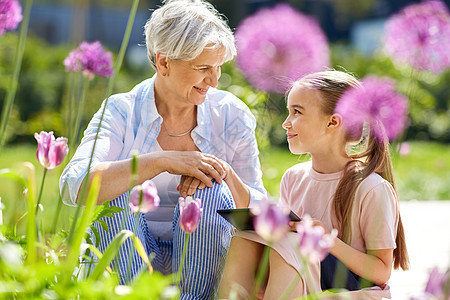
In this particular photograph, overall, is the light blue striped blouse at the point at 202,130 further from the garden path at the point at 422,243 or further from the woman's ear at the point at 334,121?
the garden path at the point at 422,243

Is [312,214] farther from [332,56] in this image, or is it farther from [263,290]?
[332,56]

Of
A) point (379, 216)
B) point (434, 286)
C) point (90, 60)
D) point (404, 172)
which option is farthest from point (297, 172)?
point (404, 172)

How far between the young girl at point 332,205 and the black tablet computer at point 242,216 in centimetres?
6

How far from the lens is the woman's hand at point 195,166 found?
6.51ft

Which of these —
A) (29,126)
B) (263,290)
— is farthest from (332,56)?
(263,290)

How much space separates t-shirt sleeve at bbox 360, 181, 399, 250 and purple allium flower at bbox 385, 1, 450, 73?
0.76m

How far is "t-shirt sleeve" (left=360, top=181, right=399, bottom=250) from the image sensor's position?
1.87 meters

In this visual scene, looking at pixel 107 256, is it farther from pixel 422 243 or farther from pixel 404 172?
pixel 404 172

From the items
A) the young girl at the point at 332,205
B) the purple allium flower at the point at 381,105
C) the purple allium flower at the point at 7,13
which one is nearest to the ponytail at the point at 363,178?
the young girl at the point at 332,205

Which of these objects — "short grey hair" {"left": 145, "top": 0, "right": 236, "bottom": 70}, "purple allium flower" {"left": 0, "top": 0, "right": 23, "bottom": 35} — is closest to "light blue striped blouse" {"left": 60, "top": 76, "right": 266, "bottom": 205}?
"short grey hair" {"left": 145, "top": 0, "right": 236, "bottom": 70}

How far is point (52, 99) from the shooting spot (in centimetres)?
869

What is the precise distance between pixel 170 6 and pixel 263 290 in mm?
1060

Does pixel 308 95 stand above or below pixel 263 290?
above

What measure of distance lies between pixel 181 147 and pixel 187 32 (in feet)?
1.45
